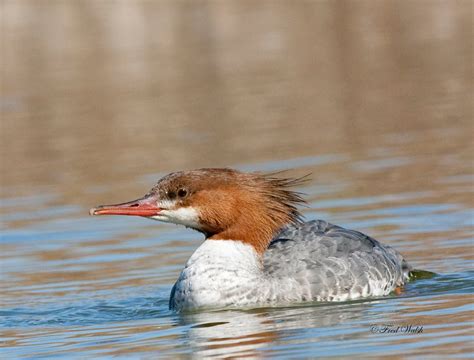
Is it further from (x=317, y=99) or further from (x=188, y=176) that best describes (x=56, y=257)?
(x=317, y=99)

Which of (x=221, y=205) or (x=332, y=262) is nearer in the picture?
(x=221, y=205)

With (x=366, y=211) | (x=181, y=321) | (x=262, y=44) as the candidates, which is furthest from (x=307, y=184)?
(x=262, y=44)

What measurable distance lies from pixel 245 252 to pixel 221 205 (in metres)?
0.42

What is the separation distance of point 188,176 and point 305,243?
1128 millimetres

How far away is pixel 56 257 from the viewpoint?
41.1ft

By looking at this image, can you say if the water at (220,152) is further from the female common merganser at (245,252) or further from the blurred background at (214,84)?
the female common merganser at (245,252)

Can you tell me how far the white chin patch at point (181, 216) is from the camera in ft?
32.8
